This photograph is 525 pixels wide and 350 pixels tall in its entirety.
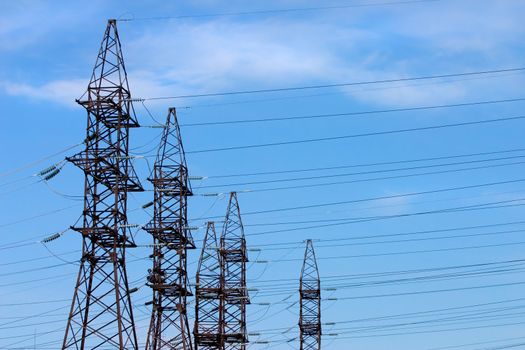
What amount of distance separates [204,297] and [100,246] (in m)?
29.3

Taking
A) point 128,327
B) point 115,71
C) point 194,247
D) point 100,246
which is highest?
point 115,71

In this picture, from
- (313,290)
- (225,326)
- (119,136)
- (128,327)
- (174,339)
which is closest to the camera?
(128,327)

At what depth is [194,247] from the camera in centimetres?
6644

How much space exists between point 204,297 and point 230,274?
354 cm

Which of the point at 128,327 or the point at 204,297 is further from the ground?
the point at 204,297

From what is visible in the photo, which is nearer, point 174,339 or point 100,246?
point 100,246

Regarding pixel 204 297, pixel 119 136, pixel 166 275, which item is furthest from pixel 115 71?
pixel 204 297

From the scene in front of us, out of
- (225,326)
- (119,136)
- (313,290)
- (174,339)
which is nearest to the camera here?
(119,136)

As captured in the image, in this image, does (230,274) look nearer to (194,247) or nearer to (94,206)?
(194,247)

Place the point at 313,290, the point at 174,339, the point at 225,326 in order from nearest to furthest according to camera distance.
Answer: the point at 174,339
the point at 225,326
the point at 313,290

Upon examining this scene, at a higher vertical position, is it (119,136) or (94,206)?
(119,136)

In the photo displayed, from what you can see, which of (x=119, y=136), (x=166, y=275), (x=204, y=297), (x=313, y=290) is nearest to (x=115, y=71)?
(x=119, y=136)

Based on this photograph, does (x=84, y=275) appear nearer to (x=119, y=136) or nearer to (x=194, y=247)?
(x=119, y=136)

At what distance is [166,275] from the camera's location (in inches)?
2660
